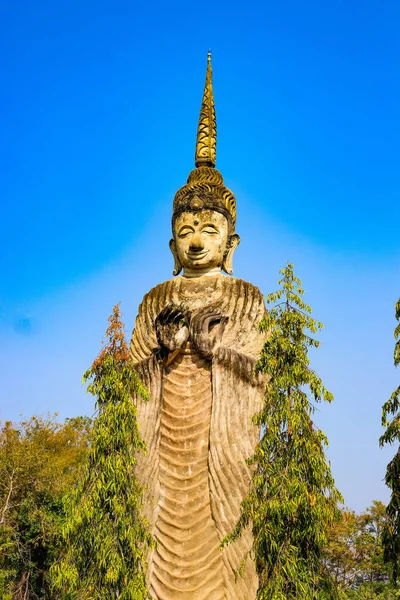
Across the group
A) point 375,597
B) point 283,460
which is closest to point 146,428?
point 283,460

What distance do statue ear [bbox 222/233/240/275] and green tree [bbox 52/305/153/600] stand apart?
2.40 meters

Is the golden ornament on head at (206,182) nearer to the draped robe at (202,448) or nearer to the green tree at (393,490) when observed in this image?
the draped robe at (202,448)

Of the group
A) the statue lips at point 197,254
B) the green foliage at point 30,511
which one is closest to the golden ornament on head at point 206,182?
the statue lips at point 197,254

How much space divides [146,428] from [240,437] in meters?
1.16

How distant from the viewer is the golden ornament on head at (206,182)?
29.3 feet

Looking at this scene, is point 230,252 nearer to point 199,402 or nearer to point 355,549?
point 199,402

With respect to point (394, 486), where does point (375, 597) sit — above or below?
above

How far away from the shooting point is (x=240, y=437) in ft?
24.0

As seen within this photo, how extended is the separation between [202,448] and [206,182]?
376cm

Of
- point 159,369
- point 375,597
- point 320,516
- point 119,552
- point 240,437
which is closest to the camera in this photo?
point 320,516

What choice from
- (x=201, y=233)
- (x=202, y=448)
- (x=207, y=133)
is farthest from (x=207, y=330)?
(x=207, y=133)

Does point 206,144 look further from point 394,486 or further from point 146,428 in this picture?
point 394,486

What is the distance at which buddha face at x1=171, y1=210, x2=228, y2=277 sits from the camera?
8.81 meters

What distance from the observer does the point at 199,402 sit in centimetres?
764
